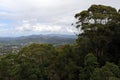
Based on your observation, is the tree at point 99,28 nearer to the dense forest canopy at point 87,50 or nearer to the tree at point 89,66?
A: the dense forest canopy at point 87,50

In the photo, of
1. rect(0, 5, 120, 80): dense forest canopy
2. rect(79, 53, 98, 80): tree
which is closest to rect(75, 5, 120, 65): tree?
rect(0, 5, 120, 80): dense forest canopy

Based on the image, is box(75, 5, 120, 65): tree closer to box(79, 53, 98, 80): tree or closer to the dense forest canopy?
the dense forest canopy

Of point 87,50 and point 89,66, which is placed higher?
point 87,50

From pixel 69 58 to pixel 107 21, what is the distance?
5.59 metres

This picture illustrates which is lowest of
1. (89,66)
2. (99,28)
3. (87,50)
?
(89,66)

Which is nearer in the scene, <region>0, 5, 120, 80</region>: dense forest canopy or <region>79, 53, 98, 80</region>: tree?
<region>79, 53, 98, 80</region>: tree

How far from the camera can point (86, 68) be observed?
22328 mm

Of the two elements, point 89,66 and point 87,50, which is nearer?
point 89,66

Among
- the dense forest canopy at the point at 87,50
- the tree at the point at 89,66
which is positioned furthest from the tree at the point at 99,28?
the tree at the point at 89,66

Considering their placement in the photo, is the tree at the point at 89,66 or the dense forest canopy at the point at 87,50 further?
the dense forest canopy at the point at 87,50

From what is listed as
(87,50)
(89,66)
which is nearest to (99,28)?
(87,50)

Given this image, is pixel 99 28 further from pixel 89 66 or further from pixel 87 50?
pixel 89 66

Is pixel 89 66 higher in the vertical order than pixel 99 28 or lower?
lower

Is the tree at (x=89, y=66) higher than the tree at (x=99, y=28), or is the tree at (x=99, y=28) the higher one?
the tree at (x=99, y=28)
